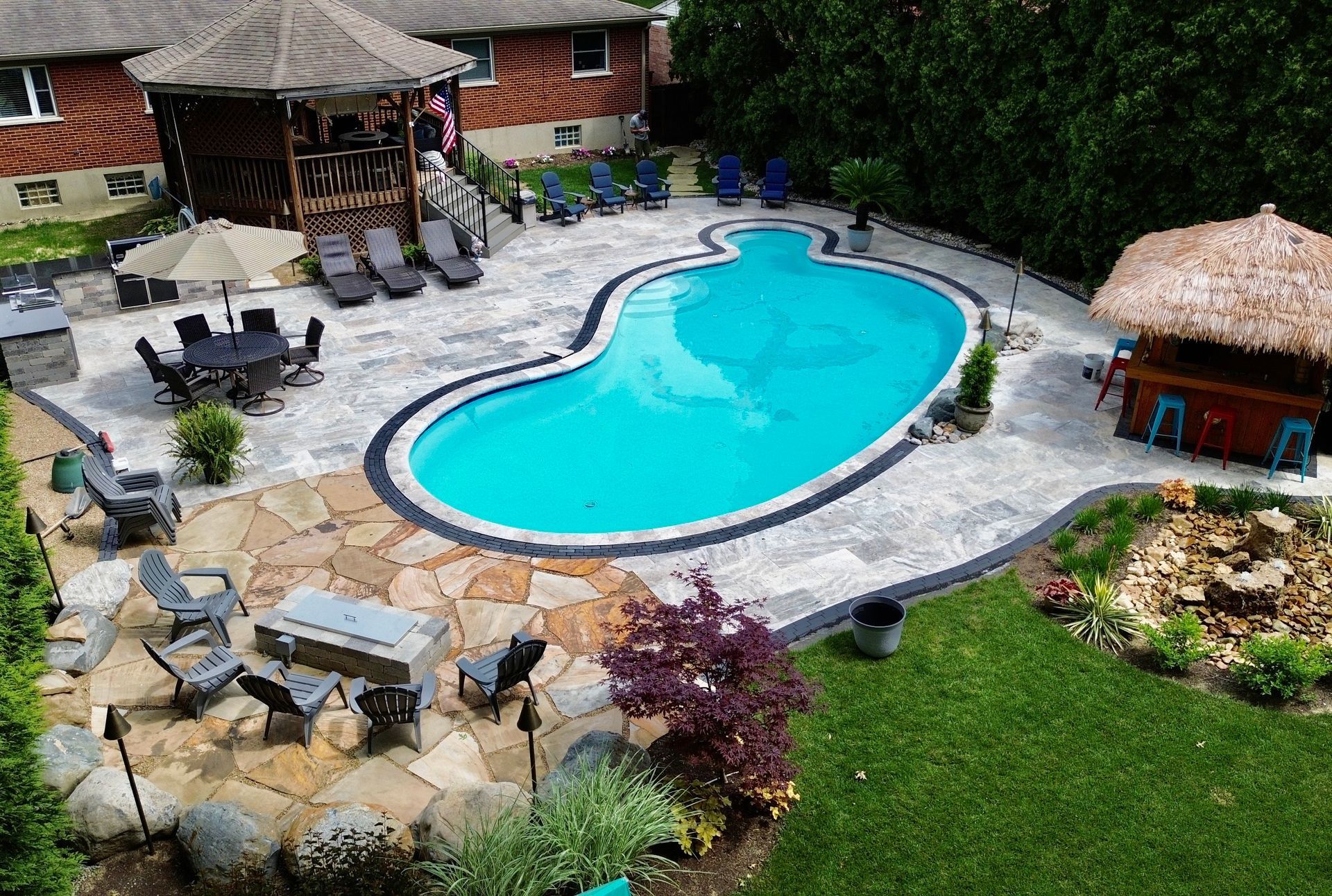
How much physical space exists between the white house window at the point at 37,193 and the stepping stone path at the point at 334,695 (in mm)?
14841

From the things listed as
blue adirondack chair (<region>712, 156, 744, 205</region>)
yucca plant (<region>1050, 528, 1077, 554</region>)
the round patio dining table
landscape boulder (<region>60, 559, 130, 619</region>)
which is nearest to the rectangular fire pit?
landscape boulder (<region>60, 559, 130, 619</region>)

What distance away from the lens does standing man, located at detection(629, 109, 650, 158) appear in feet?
91.2

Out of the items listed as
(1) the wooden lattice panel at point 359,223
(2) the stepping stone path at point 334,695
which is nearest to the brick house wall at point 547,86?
(1) the wooden lattice panel at point 359,223

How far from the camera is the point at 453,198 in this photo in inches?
839

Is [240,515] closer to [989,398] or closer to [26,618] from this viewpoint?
[26,618]

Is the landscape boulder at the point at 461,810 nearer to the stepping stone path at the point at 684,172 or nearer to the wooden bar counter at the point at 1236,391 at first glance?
the wooden bar counter at the point at 1236,391

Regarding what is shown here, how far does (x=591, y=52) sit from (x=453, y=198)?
9336 mm

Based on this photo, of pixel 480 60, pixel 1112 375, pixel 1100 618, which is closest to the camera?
pixel 1100 618

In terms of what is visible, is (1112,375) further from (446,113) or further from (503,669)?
(446,113)

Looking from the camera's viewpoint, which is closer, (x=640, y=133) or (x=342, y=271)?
(x=342, y=271)

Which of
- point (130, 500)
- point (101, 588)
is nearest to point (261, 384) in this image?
point (130, 500)

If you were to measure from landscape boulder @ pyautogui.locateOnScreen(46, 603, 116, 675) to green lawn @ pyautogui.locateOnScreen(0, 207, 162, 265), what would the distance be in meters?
13.1

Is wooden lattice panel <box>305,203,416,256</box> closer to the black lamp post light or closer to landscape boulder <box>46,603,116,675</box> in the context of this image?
landscape boulder <box>46,603,116,675</box>

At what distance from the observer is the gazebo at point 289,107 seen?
1778 centimetres
